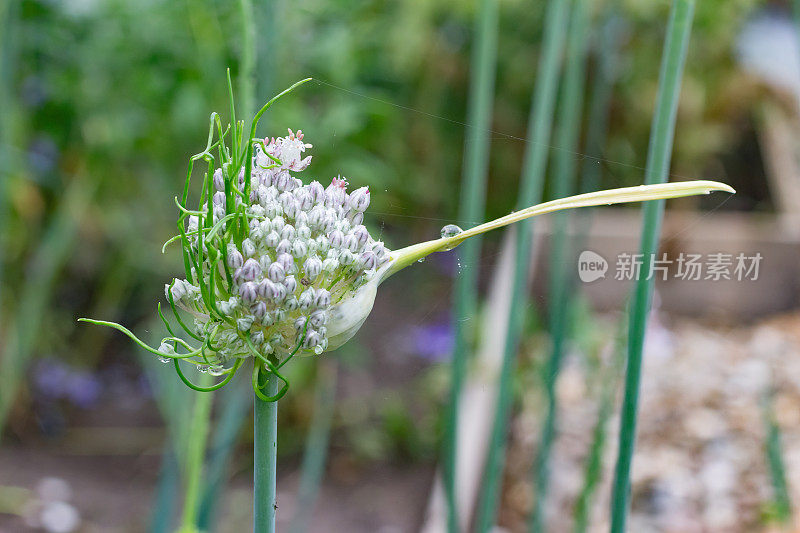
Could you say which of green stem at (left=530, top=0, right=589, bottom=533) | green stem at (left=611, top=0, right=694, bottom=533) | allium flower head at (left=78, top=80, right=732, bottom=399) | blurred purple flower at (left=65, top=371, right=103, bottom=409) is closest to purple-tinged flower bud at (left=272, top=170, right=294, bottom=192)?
allium flower head at (left=78, top=80, right=732, bottom=399)

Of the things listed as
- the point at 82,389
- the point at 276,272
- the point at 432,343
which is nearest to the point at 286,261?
the point at 276,272

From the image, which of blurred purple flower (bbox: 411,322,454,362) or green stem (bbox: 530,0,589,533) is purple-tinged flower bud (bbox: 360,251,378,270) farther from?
blurred purple flower (bbox: 411,322,454,362)

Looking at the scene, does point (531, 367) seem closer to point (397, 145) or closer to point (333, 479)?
point (333, 479)

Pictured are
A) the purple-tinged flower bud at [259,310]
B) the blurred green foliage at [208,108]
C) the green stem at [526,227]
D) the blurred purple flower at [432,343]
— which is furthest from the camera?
the blurred purple flower at [432,343]

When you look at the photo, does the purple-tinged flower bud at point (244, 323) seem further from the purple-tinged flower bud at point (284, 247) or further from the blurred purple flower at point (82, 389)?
the blurred purple flower at point (82, 389)

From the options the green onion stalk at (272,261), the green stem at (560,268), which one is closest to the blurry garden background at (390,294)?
the green stem at (560,268)

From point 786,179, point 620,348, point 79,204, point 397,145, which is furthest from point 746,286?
point 79,204
